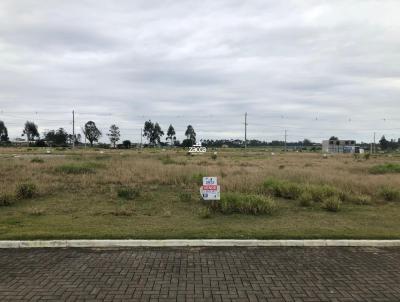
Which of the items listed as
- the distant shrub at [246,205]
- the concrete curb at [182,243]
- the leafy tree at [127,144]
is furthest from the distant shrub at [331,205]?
the leafy tree at [127,144]

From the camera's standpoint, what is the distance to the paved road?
525cm

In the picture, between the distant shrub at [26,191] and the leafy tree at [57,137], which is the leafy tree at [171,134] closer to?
the leafy tree at [57,137]

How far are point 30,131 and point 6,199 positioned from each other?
14354 cm

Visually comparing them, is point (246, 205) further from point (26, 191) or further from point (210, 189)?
point (26, 191)

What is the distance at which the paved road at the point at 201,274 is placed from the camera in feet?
17.2

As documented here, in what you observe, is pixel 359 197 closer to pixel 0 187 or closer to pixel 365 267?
pixel 365 267

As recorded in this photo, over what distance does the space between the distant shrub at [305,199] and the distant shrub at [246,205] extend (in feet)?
5.68

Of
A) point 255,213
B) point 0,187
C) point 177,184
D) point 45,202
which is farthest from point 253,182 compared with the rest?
point 0,187

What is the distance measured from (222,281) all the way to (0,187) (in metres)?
11.0

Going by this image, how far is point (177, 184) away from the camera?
17.1 meters

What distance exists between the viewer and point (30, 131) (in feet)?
477

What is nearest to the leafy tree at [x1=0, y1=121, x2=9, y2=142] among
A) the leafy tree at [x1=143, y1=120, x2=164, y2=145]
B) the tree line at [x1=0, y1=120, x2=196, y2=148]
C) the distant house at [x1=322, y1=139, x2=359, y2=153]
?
the tree line at [x1=0, y1=120, x2=196, y2=148]

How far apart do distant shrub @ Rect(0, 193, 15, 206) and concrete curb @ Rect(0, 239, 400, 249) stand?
5181 millimetres

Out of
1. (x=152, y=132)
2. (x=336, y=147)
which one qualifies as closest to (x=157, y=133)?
(x=152, y=132)
